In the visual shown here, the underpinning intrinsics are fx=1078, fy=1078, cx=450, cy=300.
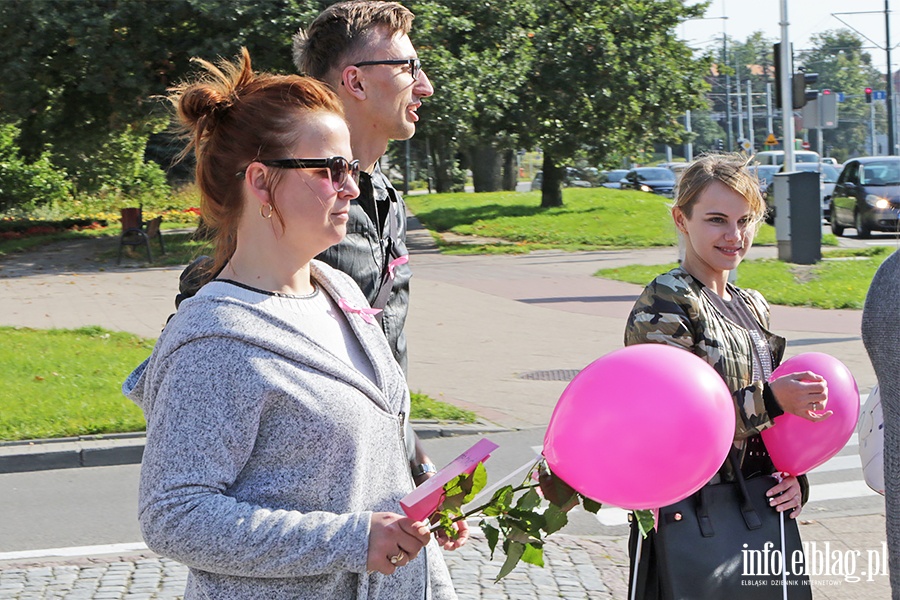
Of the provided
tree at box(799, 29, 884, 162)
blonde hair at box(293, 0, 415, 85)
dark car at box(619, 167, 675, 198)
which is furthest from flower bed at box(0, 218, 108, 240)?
tree at box(799, 29, 884, 162)

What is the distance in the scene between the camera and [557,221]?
26.4 m

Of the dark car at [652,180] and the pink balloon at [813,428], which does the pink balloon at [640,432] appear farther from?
the dark car at [652,180]

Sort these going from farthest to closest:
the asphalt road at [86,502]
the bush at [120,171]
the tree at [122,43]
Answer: the bush at [120,171]
the tree at [122,43]
the asphalt road at [86,502]

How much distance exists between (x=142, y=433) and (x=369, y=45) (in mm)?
5290

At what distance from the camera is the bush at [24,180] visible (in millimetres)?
27672

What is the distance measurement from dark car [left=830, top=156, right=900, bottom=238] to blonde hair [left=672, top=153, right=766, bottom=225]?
75.4 feet

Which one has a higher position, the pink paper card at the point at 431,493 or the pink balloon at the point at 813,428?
the pink paper card at the point at 431,493

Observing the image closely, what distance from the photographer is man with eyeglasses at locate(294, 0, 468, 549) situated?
284 cm

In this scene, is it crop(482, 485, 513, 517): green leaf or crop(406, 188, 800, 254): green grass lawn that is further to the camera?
crop(406, 188, 800, 254): green grass lawn

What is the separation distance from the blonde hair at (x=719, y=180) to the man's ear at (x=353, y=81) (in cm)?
109

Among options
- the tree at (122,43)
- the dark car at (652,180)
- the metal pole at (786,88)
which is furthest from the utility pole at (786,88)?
the dark car at (652,180)

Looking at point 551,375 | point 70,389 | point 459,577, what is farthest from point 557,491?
point 551,375

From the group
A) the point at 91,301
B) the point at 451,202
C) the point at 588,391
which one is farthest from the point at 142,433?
the point at 451,202

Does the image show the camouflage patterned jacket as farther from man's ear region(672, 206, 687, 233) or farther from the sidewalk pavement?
the sidewalk pavement
